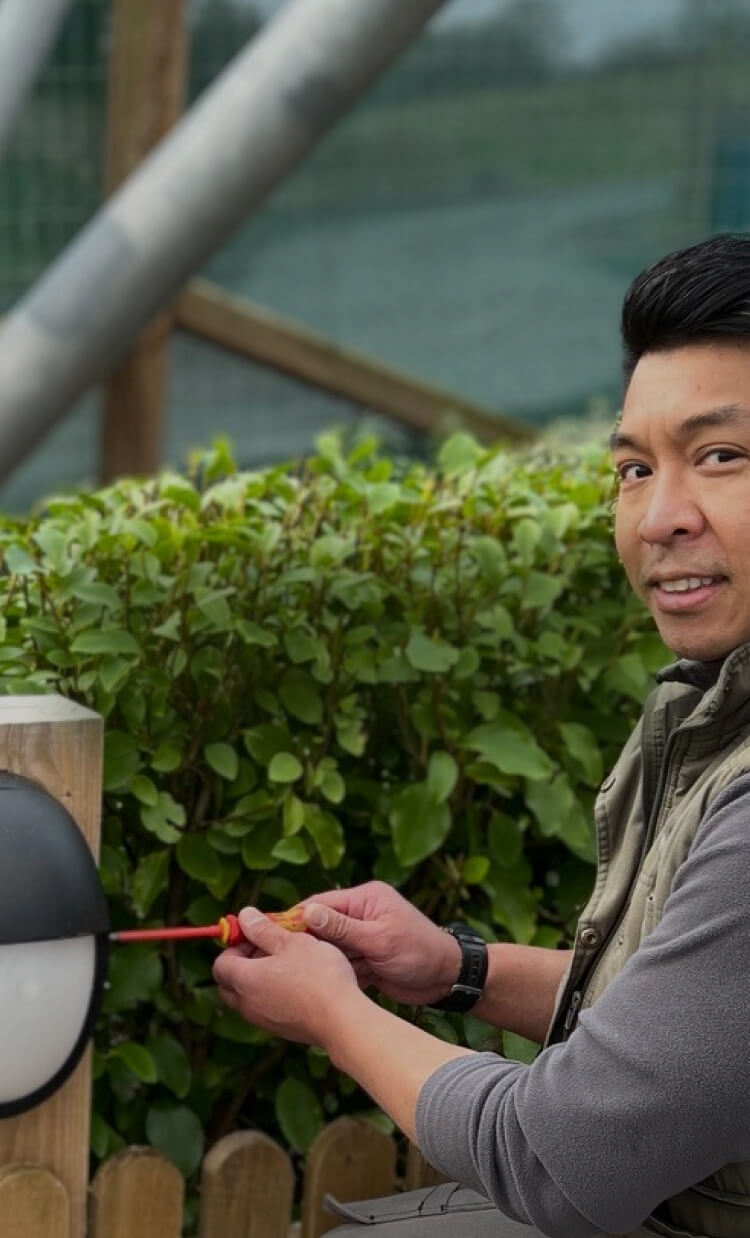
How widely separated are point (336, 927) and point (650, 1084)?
465mm

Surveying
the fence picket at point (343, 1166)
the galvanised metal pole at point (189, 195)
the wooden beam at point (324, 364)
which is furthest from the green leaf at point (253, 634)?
the wooden beam at point (324, 364)

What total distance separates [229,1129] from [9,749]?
34.3 inches

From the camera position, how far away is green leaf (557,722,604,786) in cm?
243

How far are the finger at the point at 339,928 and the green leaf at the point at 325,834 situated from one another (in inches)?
14.6

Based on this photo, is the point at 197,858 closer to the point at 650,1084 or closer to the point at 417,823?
the point at 417,823

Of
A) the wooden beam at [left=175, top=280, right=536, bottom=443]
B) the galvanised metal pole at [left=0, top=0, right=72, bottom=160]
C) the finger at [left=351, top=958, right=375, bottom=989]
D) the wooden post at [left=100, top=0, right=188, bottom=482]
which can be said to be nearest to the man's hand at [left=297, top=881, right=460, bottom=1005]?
the finger at [left=351, top=958, right=375, bottom=989]

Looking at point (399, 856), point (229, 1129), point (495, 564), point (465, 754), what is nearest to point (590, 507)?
point (495, 564)

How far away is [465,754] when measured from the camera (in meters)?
2.39

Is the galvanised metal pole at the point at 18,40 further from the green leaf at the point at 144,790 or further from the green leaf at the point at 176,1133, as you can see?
the green leaf at the point at 176,1133

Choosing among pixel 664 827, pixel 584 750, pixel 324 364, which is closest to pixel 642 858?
pixel 664 827

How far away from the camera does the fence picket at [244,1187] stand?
81.4 inches

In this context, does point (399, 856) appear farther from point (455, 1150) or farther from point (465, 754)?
point (455, 1150)

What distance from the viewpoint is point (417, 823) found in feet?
7.61

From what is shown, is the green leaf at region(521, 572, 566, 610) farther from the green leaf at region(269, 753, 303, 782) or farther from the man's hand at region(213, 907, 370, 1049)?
the man's hand at region(213, 907, 370, 1049)
